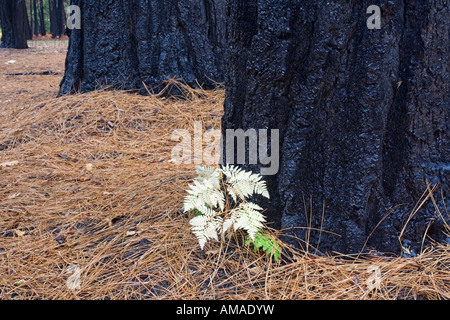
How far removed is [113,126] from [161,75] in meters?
0.83

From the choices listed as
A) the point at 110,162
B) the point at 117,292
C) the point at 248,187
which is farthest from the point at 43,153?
the point at 248,187

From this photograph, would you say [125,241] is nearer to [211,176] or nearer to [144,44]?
[211,176]

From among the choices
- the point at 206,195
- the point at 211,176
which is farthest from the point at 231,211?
the point at 211,176

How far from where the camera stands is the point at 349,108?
1.64m

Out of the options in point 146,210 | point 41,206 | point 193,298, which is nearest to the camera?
point 193,298

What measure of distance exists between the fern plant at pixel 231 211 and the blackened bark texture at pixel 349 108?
5.3 inches

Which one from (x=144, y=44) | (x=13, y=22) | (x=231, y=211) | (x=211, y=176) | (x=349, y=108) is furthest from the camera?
(x=13, y=22)

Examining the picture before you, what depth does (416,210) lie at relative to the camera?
67.9 inches

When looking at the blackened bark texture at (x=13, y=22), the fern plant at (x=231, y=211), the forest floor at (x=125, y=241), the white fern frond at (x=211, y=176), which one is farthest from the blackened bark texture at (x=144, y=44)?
the blackened bark texture at (x=13, y=22)

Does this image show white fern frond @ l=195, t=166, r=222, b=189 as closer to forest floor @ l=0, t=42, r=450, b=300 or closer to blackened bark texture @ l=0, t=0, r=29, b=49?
forest floor @ l=0, t=42, r=450, b=300

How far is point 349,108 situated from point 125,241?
131cm

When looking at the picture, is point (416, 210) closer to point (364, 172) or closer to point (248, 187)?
point (364, 172)

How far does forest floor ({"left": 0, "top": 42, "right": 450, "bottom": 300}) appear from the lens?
1.61 meters

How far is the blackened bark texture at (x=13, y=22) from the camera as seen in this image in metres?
11.7
